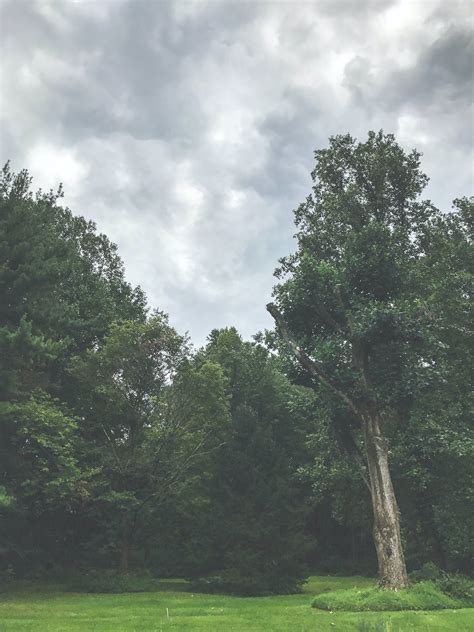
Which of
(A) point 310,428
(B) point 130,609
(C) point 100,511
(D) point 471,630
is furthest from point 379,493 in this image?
(A) point 310,428

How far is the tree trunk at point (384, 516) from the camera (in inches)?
818

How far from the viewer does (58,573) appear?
33.0 meters

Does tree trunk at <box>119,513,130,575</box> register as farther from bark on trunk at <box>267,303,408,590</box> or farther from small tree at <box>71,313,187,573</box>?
bark on trunk at <box>267,303,408,590</box>

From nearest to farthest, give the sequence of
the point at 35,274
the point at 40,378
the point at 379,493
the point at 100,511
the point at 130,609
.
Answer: the point at 130,609 → the point at 379,493 → the point at 35,274 → the point at 40,378 → the point at 100,511

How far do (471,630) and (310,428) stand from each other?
110 ft

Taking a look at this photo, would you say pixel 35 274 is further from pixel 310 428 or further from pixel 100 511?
pixel 310 428

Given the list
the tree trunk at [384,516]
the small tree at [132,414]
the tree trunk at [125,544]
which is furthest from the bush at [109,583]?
the tree trunk at [384,516]

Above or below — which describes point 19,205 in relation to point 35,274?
above

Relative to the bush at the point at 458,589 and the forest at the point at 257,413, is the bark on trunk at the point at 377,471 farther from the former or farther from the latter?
the bush at the point at 458,589

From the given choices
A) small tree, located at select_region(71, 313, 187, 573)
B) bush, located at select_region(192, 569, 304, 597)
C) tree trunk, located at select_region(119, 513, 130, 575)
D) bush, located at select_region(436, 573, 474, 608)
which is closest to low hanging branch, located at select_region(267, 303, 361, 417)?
bush, located at select_region(436, 573, 474, 608)

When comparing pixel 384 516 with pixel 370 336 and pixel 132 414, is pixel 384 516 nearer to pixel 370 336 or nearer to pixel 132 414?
pixel 370 336

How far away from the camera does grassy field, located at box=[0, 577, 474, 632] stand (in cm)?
1521

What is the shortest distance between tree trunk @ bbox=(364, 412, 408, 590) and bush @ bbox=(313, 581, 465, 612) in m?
0.78

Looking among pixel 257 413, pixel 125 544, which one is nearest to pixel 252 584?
pixel 257 413
